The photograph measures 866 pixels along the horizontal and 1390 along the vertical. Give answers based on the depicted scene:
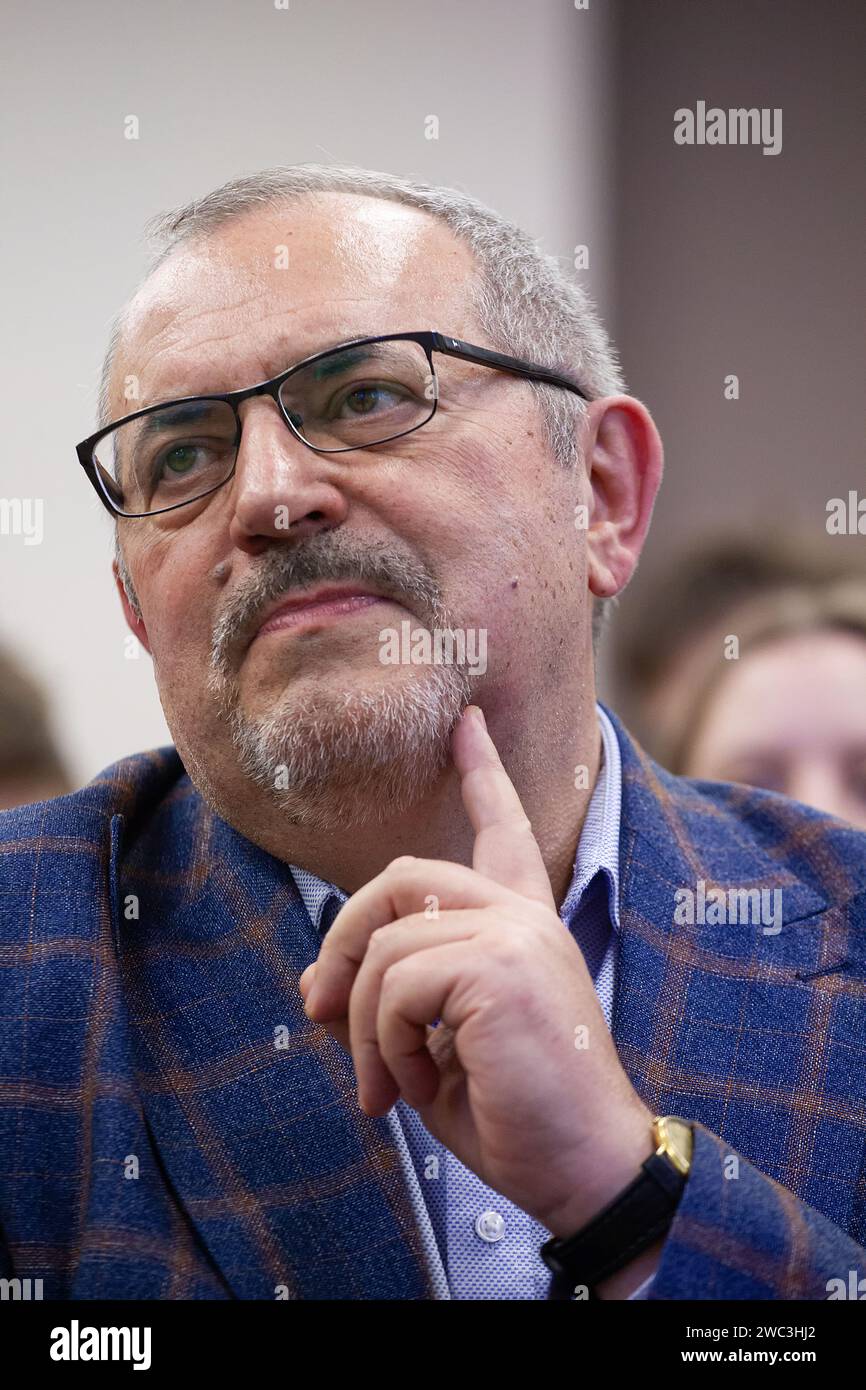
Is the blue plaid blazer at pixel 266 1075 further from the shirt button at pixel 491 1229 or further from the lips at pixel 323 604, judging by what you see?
the lips at pixel 323 604

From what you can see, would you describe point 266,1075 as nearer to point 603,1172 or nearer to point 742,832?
point 603,1172

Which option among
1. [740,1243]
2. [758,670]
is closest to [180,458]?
[740,1243]

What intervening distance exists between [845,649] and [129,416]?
170 cm

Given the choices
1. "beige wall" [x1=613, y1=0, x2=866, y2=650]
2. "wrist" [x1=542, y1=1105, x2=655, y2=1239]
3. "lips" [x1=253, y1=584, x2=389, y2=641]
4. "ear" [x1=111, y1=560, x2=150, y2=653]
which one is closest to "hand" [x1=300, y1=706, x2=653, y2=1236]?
"wrist" [x1=542, y1=1105, x2=655, y2=1239]

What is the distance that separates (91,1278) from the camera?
4.13 ft

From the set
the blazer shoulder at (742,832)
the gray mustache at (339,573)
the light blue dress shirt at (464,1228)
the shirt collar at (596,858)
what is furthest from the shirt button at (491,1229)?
the gray mustache at (339,573)

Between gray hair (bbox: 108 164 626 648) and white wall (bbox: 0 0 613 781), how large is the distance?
1.15 m

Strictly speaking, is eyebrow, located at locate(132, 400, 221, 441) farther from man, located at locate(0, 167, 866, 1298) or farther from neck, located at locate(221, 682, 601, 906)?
neck, located at locate(221, 682, 601, 906)

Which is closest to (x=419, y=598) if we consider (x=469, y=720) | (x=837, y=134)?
(x=469, y=720)

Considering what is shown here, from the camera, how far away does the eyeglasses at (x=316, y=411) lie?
4.67 feet

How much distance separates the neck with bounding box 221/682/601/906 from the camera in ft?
4.87

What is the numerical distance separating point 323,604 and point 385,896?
1.11 feet

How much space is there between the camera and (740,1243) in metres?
1.14
